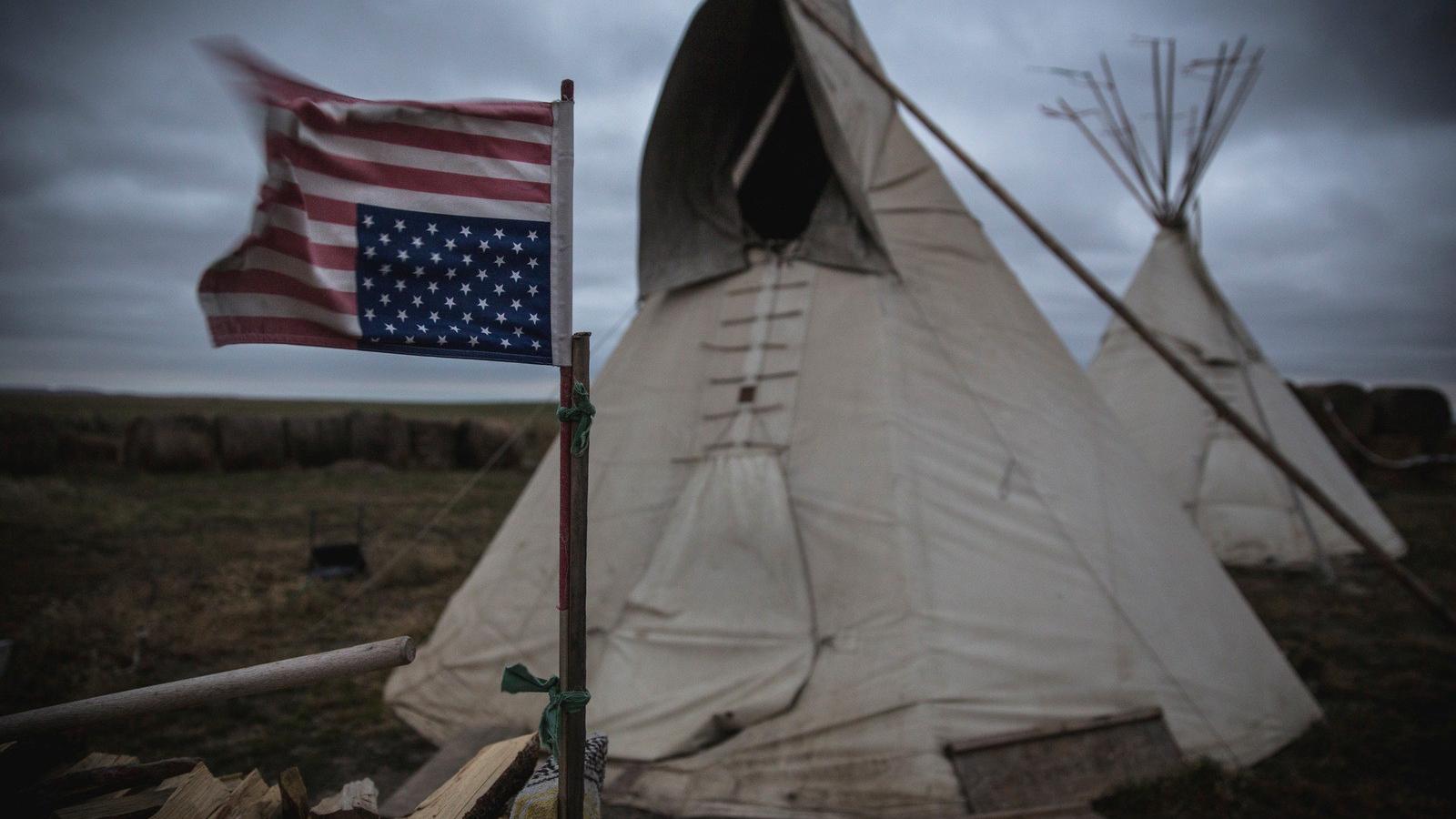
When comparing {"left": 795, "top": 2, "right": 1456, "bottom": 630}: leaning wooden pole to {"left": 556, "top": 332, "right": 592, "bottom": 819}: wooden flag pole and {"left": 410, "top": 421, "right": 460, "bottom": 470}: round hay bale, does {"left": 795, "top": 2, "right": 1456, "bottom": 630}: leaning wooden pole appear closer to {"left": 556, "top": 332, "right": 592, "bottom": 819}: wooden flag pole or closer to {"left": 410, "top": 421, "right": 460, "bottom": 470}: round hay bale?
{"left": 556, "top": 332, "right": 592, "bottom": 819}: wooden flag pole

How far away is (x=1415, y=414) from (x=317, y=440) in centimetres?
2252

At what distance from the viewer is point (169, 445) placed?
16703 mm

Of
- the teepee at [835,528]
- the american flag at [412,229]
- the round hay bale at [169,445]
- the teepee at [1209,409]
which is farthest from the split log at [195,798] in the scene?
the round hay bale at [169,445]

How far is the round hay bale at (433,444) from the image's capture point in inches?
757

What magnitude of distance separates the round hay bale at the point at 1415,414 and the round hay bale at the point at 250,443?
73.7 ft

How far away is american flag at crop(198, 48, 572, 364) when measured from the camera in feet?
7.15

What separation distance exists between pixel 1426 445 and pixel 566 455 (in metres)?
19.9

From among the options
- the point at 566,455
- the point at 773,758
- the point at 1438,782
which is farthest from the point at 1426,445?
the point at 566,455

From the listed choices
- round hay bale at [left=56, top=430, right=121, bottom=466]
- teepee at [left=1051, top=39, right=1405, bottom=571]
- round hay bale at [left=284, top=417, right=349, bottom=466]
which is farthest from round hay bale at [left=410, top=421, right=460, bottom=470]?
teepee at [left=1051, top=39, right=1405, bottom=571]

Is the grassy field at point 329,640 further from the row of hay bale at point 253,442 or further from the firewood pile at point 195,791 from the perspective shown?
the row of hay bale at point 253,442

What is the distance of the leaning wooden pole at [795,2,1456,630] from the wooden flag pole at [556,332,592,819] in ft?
11.6

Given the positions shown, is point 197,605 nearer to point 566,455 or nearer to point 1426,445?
point 566,455

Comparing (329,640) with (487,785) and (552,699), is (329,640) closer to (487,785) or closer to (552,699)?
(487,785)

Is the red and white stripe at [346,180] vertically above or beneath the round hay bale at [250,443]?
above
